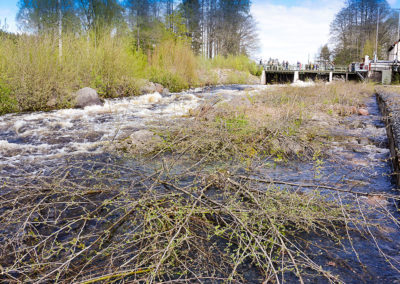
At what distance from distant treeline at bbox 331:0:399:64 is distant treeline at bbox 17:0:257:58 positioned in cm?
1387

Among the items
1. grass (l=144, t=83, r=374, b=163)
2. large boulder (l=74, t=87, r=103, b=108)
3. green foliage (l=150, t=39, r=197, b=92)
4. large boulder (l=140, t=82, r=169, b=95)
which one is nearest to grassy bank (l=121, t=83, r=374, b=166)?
grass (l=144, t=83, r=374, b=163)

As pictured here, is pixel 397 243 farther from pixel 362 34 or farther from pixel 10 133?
pixel 362 34

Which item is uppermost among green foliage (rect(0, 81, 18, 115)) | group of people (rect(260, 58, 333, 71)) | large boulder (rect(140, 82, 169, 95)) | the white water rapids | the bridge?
group of people (rect(260, 58, 333, 71))

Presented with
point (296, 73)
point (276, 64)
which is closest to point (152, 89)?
point (296, 73)

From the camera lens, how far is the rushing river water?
90.2 inches

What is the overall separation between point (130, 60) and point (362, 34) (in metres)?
41.5

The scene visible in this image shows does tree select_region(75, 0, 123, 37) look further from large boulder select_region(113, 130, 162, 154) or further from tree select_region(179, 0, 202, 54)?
large boulder select_region(113, 130, 162, 154)

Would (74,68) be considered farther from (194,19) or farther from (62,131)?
(194,19)

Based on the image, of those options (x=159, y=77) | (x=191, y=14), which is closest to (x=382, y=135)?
(x=159, y=77)

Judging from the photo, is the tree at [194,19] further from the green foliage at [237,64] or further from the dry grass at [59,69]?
the dry grass at [59,69]

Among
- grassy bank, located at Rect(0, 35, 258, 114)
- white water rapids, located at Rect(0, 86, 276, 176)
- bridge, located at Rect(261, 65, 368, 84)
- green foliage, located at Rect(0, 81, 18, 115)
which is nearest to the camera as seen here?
white water rapids, located at Rect(0, 86, 276, 176)

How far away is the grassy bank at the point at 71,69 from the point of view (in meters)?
9.57

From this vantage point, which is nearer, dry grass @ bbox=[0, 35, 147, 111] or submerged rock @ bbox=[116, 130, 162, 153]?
submerged rock @ bbox=[116, 130, 162, 153]

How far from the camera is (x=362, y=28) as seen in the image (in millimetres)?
44281
